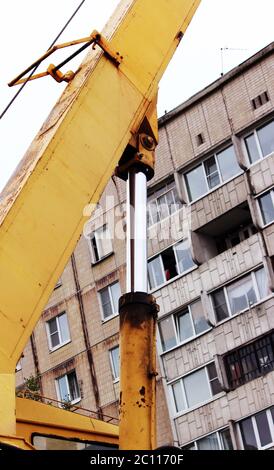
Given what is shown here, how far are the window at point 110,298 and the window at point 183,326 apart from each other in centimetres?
341

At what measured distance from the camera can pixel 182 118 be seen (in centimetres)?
3988

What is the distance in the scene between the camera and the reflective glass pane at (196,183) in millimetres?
38562

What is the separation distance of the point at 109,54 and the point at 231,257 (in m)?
24.9

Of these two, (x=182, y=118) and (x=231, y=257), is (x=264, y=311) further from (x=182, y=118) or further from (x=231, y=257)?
(x=182, y=118)

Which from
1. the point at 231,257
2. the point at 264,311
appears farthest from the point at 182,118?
the point at 264,311

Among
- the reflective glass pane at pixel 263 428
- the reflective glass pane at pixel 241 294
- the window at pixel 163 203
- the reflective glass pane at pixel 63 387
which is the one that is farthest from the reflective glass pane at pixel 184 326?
the reflective glass pane at pixel 63 387

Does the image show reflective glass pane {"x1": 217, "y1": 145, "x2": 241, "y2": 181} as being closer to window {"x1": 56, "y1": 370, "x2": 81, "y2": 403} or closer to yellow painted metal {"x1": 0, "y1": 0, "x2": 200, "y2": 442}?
window {"x1": 56, "y1": 370, "x2": 81, "y2": 403}

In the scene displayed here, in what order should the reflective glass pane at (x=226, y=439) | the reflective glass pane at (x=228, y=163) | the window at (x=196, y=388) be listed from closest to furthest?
the reflective glass pane at (x=226, y=439) → the window at (x=196, y=388) → the reflective glass pane at (x=228, y=163)

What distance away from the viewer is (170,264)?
1526 inches

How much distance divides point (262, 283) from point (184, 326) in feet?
11.3

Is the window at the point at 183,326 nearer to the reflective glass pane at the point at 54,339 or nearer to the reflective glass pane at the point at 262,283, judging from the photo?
the reflective glass pane at the point at 262,283

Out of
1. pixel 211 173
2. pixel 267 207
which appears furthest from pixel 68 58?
pixel 211 173

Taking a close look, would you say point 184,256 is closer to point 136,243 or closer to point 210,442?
point 210,442
